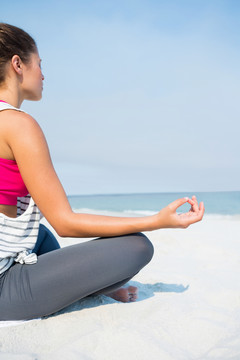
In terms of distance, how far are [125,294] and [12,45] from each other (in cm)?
151

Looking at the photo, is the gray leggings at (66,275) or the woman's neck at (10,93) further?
the woman's neck at (10,93)

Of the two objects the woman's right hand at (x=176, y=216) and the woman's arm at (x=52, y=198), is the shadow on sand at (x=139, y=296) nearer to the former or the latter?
the woman's arm at (x=52, y=198)

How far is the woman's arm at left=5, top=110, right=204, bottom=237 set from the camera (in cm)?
151

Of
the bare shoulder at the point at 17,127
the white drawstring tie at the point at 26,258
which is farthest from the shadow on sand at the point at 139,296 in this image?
the bare shoulder at the point at 17,127

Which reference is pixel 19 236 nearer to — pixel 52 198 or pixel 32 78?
pixel 52 198

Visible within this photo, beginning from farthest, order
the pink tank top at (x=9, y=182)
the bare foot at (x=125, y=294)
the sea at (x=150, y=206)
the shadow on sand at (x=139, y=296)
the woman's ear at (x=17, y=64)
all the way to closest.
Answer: the sea at (x=150, y=206)
the bare foot at (x=125, y=294)
the shadow on sand at (x=139, y=296)
the woman's ear at (x=17, y=64)
the pink tank top at (x=9, y=182)

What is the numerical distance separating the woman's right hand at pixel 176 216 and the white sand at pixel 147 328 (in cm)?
53

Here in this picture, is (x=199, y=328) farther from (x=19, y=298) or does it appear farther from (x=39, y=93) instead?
(x=39, y=93)

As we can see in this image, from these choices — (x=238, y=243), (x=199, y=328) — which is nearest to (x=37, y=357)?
(x=199, y=328)

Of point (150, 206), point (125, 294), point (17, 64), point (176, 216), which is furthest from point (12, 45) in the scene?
point (150, 206)

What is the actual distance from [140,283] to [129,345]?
1035mm

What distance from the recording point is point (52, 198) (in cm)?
156

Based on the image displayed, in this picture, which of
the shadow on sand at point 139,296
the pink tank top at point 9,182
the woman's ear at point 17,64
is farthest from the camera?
the shadow on sand at point 139,296

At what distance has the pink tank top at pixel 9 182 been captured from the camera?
5.10 ft
